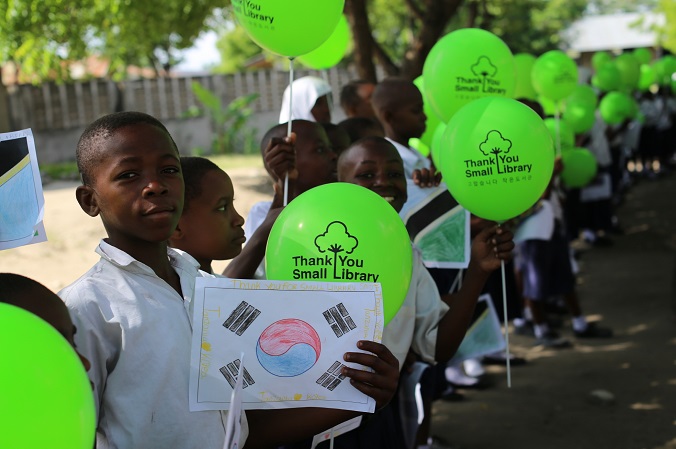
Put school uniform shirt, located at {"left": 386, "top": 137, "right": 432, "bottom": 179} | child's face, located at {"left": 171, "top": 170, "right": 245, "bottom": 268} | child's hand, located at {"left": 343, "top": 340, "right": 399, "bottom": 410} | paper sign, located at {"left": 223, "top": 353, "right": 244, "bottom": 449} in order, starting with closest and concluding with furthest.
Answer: paper sign, located at {"left": 223, "top": 353, "right": 244, "bottom": 449}
child's hand, located at {"left": 343, "top": 340, "right": 399, "bottom": 410}
child's face, located at {"left": 171, "top": 170, "right": 245, "bottom": 268}
school uniform shirt, located at {"left": 386, "top": 137, "right": 432, "bottom": 179}

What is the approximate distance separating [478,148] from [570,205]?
19.2 feet

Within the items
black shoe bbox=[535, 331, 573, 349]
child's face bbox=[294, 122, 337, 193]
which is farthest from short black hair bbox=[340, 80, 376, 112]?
black shoe bbox=[535, 331, 573, 349]

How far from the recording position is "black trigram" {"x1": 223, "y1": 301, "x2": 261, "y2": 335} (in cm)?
169

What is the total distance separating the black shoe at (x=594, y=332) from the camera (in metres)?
5.77

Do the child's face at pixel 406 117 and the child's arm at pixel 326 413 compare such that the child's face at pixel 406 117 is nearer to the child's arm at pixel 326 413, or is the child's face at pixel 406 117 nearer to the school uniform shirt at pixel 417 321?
the school uniform shirt at pixel 417 321

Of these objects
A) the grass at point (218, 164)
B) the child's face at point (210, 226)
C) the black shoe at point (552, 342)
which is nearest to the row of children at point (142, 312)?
the child's face at point (210, 226)

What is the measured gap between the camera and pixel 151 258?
1.84 m

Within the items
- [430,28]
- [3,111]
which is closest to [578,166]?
[430,28]

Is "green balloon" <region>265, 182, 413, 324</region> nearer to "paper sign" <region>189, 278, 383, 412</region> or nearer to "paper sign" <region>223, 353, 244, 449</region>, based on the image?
"paper sign" <region>189, 278, 383, 412</region>

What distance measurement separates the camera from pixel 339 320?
1.73 m

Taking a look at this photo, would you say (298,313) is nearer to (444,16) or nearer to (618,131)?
(444,16)

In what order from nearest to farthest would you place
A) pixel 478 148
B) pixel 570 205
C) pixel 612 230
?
1. pixel 478 148
2. pixel 570 205
3. pixel 612 230

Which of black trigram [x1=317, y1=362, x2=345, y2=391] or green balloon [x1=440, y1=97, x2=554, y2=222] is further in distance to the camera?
green balloon [x1=440, y1=97, x2=554, y2=222]

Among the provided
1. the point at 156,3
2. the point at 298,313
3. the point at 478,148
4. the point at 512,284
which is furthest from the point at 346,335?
the point at 156,3
